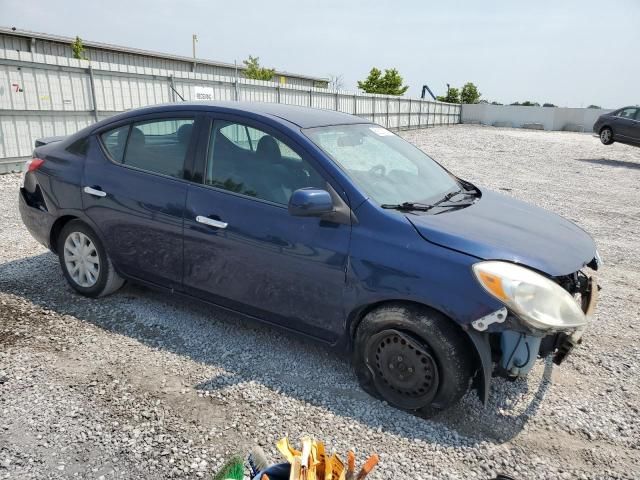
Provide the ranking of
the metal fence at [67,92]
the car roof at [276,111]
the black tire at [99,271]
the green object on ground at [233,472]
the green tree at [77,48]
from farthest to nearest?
1. the green tree at [77,48]
2. the metal fence at [67,92]
3. the black tire at [99,271]
4. the car roof at [276,111]
5. the green object on ground at [233,472]

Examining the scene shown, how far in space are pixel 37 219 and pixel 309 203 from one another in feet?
9.05

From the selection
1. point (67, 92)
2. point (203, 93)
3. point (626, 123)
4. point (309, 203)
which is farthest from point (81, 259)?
point (626, 123)

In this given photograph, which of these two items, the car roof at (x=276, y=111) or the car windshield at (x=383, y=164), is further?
the car roof at (x=276, y=111)

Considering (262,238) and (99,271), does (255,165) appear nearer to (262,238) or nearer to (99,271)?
(262,238)

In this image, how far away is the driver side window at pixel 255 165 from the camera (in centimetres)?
320

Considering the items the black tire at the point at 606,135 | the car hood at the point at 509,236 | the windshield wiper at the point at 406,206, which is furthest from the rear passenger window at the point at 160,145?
the black tire at the point at 606,135

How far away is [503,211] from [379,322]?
128 centimetres

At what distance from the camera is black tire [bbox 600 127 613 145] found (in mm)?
19125

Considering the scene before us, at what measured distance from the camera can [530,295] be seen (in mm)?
2588

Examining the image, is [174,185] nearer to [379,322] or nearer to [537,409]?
[379,322]

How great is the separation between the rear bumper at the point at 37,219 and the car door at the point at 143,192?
20.9 inches

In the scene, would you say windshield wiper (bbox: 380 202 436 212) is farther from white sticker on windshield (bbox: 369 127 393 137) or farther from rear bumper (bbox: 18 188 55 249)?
rear bumper (bbox: 18 188 55 249)

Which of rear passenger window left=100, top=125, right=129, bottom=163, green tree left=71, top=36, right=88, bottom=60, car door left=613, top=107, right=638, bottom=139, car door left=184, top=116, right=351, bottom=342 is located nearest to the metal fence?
rear passenger window left=100, top=125, right=129, bottom=163

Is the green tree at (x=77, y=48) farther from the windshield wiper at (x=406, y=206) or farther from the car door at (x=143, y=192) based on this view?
the windshield wiper at (x=406, y=206)
